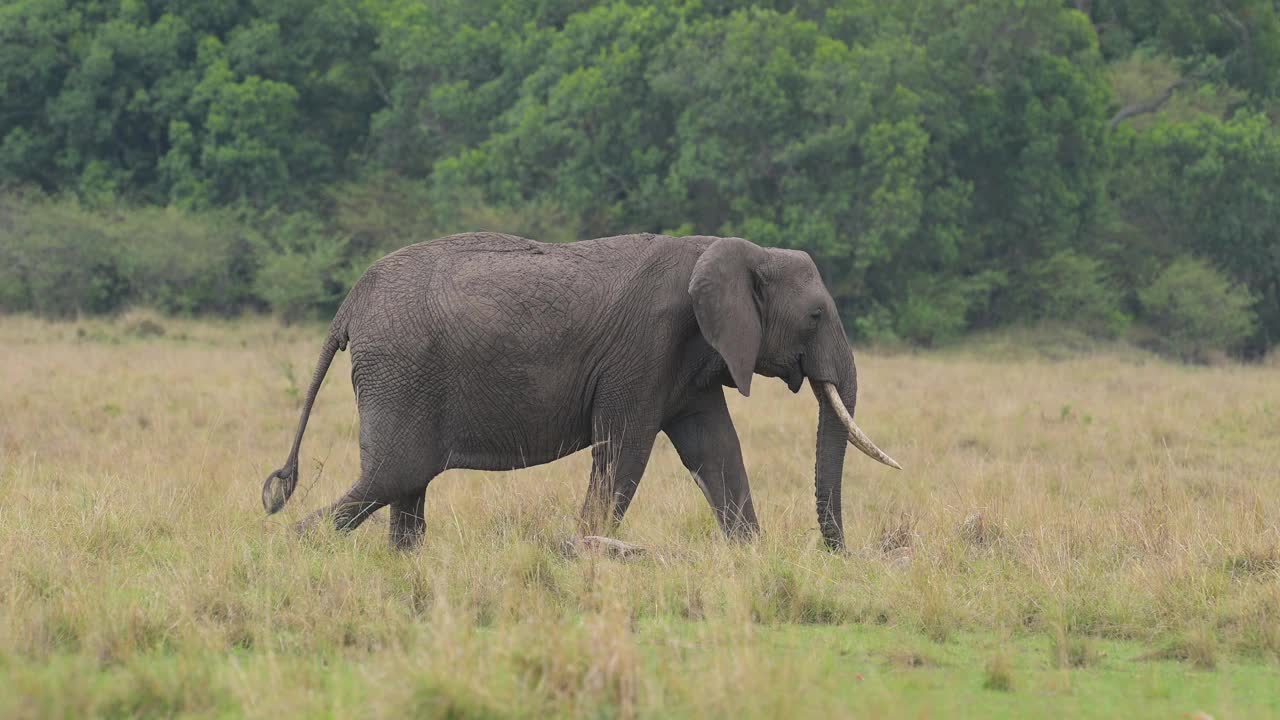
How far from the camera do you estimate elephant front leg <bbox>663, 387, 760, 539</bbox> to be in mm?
8586

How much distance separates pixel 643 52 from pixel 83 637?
95.8 ft

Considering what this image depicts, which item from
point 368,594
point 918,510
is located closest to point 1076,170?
point 918,510

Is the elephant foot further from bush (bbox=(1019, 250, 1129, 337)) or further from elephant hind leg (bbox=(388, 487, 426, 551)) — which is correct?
bush (bbox=(1019, 250, 1129, 337))

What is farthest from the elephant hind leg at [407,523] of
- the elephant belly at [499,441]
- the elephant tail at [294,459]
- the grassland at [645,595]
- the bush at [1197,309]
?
the bush at [1197,309]

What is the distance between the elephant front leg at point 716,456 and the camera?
28.2 ft

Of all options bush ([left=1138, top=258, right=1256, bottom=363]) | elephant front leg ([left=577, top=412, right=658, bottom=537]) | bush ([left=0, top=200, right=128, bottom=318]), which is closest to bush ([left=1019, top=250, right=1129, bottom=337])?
bush ([left=1138, top=258, right=1256, bottom=363])

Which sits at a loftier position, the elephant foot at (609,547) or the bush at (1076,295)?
the elephant foot at (609,547)

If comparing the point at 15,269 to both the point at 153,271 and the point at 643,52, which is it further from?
the point at 643,52

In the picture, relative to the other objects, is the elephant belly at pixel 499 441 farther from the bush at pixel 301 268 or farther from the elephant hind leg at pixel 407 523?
the bush at pixel 301 268

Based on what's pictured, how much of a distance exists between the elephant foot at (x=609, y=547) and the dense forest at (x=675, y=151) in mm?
23668

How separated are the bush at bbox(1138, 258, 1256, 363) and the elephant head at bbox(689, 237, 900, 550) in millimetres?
26791

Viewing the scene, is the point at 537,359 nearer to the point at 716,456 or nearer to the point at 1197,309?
the point at 716,456

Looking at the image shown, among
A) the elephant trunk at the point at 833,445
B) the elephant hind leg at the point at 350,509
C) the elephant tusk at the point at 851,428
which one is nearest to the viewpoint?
the elephant hind leg at the point at 350,509

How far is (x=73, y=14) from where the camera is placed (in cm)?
3634
